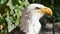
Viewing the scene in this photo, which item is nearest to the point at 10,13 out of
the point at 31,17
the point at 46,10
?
the point at 31,17

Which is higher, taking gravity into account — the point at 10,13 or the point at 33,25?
the point at 10,13

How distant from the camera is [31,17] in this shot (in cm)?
270

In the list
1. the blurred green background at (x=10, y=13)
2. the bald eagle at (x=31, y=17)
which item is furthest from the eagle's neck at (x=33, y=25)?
the blurred green background at (x=10, y=13)

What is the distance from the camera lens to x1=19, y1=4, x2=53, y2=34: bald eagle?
2.64 metres

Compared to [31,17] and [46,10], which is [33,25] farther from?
[46,10]

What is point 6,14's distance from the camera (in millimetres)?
2619

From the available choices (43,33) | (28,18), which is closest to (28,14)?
(28,18)

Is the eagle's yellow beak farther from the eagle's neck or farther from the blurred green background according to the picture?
the blurred green background

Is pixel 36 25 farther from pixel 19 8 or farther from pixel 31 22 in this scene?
pixel 19 8

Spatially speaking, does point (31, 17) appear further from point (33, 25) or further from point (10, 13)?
point (10, 13)

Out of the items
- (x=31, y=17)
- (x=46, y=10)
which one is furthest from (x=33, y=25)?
(x=46, y=10)

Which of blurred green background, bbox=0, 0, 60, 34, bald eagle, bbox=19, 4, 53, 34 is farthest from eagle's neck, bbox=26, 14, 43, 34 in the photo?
blurred green background, bbox=0, 0, 60, 34

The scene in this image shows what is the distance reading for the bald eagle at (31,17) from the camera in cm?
264

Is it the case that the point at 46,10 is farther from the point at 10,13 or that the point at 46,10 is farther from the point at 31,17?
the point at 10,13
